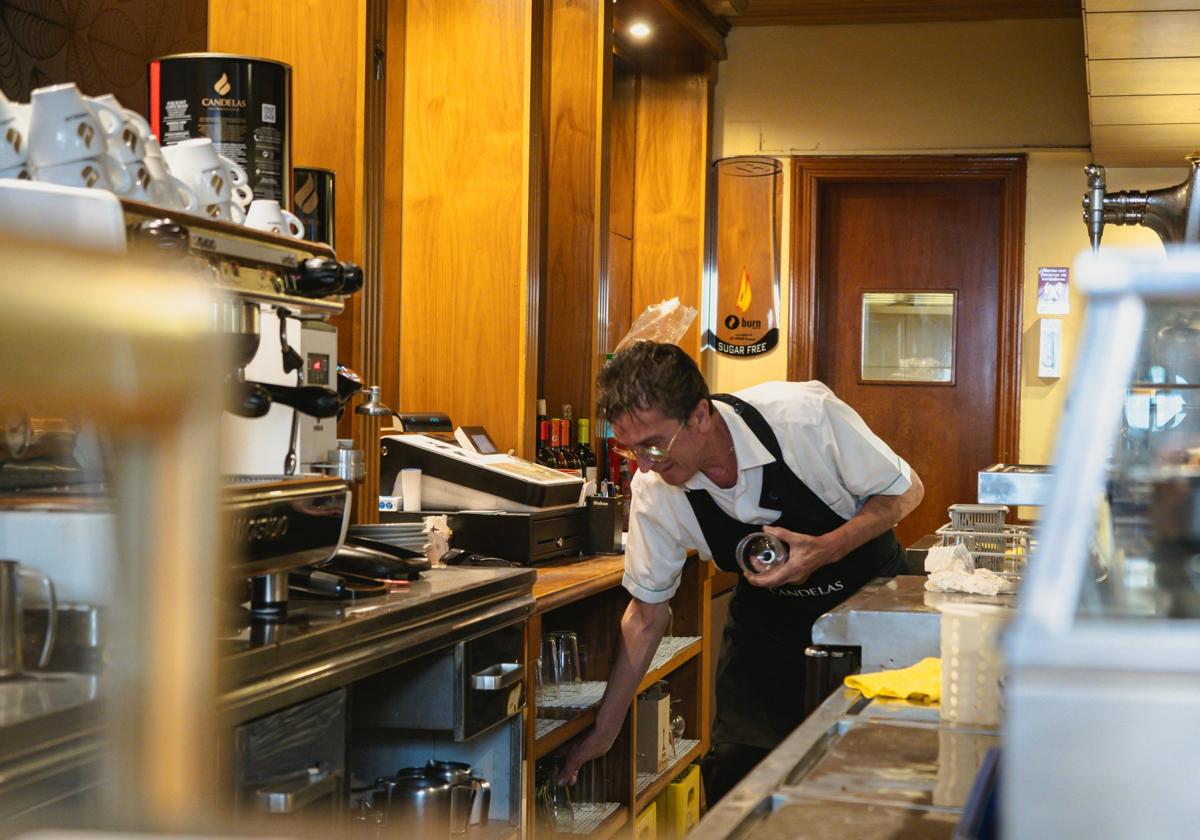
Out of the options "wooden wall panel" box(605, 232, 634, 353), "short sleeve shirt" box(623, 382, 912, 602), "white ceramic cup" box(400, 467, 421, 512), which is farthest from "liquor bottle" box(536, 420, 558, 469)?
"wooden wall panel" box(605, 232, 634, 353)

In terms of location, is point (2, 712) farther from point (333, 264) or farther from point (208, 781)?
point (333, 264)

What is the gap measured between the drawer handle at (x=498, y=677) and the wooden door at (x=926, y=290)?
3.66 m

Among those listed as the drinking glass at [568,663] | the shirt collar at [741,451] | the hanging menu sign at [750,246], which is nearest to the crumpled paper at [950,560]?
the shirt collar at [741,451]

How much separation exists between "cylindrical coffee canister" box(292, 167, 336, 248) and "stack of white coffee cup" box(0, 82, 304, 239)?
0.59m

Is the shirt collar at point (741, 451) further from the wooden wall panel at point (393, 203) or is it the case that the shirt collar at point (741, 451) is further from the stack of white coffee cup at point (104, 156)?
the stack of white coffee cup at point (104, 156)

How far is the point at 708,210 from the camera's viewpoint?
5816 millimetres

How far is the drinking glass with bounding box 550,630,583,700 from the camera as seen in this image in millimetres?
3144

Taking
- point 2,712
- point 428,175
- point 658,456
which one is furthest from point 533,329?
point 2,712

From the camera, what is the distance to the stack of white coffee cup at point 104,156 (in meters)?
1.58

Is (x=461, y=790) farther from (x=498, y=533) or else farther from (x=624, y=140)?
(x=624, y=140)

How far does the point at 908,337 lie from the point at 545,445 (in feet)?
7.69

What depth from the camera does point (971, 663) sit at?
1568mm

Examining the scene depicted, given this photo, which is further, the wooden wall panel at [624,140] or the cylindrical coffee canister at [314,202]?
the wooden wall panel at [624,140]

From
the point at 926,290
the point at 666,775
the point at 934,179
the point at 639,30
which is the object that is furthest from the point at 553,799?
the point at 934,179
